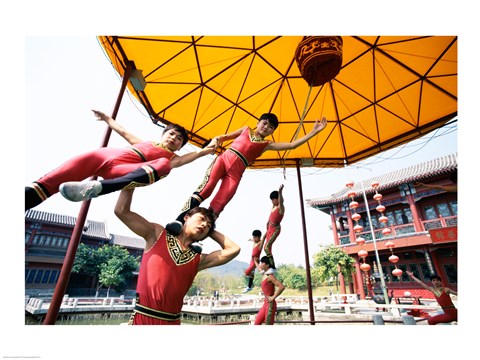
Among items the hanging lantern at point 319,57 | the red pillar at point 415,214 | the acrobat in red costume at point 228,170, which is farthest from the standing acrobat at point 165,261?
the red pillar at point 415,214

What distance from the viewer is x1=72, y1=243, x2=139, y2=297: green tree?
20.9 metres

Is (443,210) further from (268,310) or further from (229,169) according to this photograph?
(229,169)

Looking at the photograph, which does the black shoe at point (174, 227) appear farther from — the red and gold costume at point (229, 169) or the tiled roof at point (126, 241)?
the tiled roof at point (126, 241)

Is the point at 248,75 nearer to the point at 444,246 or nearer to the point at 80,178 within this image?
the point at 80,178

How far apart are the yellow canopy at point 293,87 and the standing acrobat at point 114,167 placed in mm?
2091

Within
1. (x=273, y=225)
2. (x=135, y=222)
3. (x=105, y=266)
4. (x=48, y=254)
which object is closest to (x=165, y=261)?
(x=135, y=222)

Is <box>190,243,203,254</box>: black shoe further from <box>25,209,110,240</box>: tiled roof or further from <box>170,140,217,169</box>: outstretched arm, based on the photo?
<box>25,209,110,240</box>: tiled roof

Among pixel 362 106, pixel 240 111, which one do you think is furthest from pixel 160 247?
pixel 362 106

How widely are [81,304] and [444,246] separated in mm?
23892

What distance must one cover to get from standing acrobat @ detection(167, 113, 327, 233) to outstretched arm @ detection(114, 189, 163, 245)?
0.82 meters

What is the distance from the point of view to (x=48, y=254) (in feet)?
64.7

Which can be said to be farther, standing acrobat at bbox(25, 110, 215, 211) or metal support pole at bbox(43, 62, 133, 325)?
metal support pole at bbox(43, 62, 133, 325)

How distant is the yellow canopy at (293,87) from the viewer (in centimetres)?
464

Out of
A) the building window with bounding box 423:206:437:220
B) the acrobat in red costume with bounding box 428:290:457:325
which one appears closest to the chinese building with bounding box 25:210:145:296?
the acrobat in red costume with bounding box 428:290:457:325
